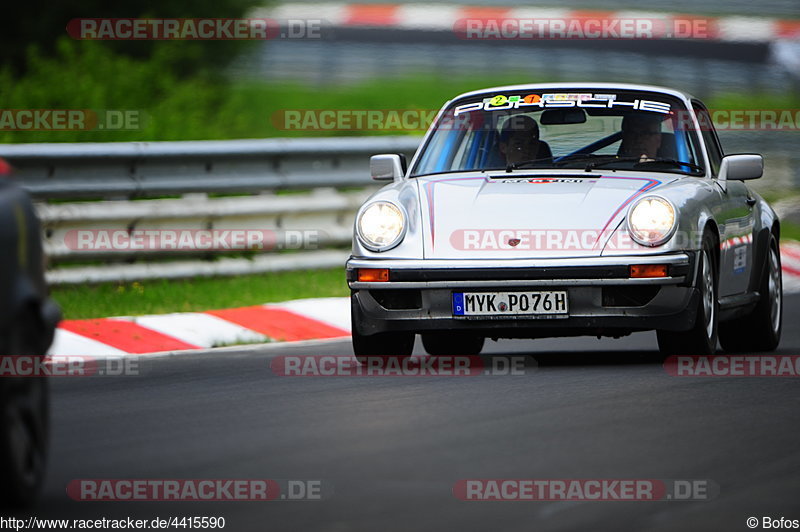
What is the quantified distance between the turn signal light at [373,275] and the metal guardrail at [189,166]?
3.44 metres

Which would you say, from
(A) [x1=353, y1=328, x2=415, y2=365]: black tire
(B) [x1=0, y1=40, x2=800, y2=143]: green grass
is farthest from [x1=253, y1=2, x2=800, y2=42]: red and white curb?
(A) [x1=353, y1=328, x2=415, y2=365]: black tire

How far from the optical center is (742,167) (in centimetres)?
1020

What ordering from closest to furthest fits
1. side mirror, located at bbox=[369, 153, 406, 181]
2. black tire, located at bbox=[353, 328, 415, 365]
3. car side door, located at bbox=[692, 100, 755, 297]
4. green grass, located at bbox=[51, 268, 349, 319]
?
black tire, located at bbox=[353, 328, 415, 365] → car side door, located at bbox=[692, 100, 755, 297] → side mirror, located at bbox=[369, 153, 406, 181] → green grass, located at bbox=[51, 268, 349, 319]

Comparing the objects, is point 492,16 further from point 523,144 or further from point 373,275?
point 373,275

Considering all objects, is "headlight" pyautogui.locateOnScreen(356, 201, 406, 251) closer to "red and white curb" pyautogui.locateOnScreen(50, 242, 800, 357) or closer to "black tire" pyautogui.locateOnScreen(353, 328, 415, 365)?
"black tire" pyautogui.locateOnScreen(353, 328, 415, 365)

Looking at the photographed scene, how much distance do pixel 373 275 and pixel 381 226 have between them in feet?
0.90

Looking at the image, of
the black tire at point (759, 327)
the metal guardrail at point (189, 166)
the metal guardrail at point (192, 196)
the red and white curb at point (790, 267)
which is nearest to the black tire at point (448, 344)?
the black tire at point (759, 327)

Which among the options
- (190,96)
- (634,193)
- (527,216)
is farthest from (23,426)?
(190,96)

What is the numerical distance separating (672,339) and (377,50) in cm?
1647

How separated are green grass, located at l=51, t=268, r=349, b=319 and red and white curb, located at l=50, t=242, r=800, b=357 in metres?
0.60

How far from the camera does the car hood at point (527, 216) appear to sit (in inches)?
363

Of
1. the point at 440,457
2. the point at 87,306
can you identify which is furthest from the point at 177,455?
the point at 87,306

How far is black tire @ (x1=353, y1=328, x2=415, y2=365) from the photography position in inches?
382

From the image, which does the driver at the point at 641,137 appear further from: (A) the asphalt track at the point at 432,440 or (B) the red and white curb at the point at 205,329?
(B) the red and white curb at the point at 205,329
